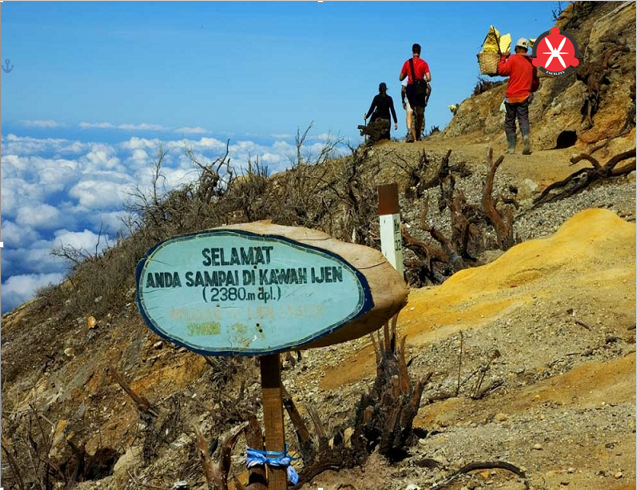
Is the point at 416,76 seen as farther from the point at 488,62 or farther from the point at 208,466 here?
the point at 208,466

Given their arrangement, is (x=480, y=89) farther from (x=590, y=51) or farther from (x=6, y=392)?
(x=6, y=392)

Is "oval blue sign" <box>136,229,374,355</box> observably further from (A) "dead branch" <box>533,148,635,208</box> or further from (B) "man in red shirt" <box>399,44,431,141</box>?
(B) "man in red shirt" <box>399,44,431,141</box>

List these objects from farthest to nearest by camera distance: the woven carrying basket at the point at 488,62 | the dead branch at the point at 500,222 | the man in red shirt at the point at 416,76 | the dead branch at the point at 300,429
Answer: the woven carrying basket at the point at 488,62 < the man in red shirt at the point at 416,76 < the dead branch at the point at 500,222 < the dead branch at the point at 300,429

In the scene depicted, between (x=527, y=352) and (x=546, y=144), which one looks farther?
(x=546, y=144)

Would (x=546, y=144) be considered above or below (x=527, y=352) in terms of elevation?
above

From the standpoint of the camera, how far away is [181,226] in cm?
1427

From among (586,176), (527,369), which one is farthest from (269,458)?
(586,176)

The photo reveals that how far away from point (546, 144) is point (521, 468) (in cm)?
1328

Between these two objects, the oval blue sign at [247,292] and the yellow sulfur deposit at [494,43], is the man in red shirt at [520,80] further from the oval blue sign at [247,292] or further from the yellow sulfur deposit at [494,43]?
the oval blue sign at [247,292]

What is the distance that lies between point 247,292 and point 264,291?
8 cm

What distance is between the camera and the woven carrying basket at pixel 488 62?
60.3 feet

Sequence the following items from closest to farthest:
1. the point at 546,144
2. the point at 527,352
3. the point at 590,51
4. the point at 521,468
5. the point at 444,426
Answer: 1. the point at 521,468
2. the point at 444,426
3. the point at 527,352
4. the point at 546,144
5. the point at 590,51

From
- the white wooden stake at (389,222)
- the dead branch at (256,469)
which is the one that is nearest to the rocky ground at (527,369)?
the dead branch at (256,469)

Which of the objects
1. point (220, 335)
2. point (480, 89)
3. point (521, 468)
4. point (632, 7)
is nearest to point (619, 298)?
point (521, 468)
